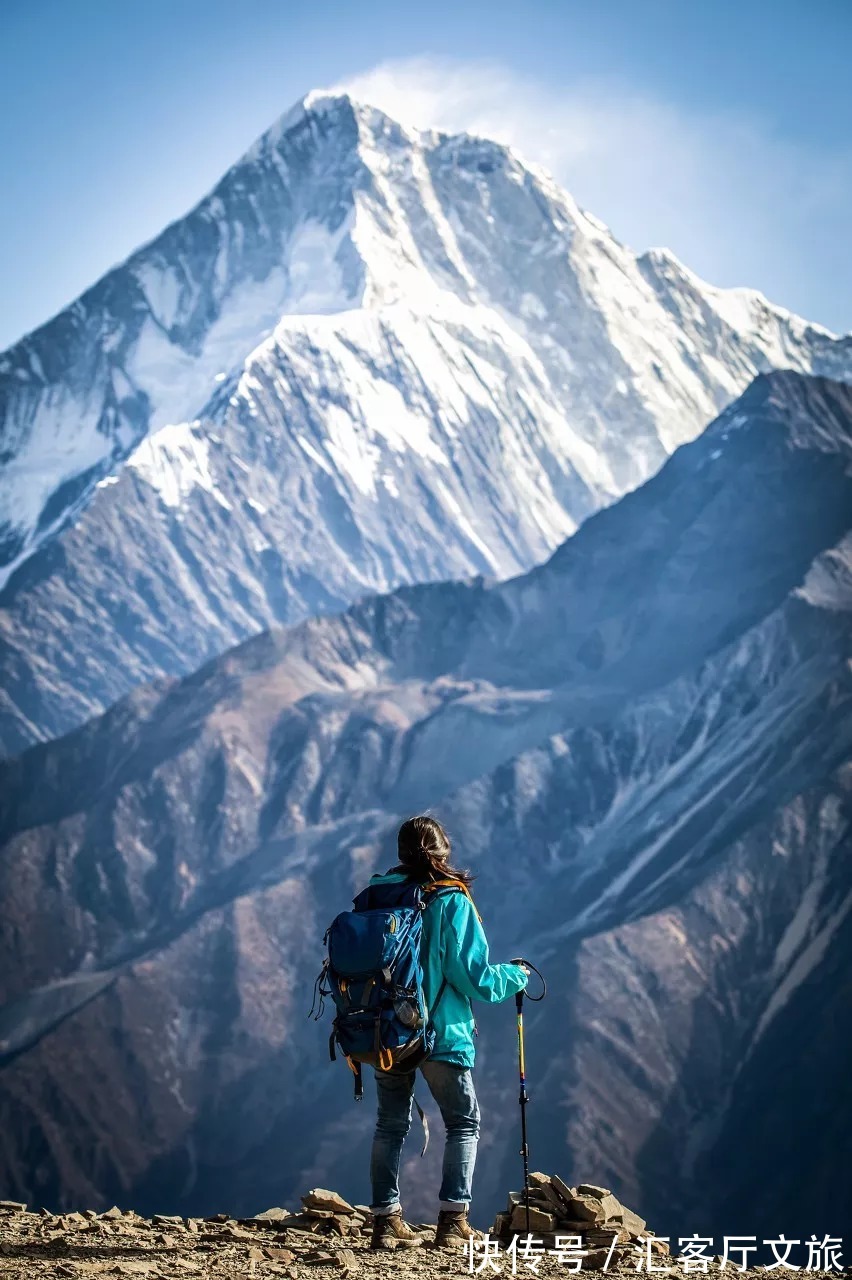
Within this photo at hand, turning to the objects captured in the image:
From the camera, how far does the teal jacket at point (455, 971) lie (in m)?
12.2

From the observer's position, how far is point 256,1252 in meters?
12.9

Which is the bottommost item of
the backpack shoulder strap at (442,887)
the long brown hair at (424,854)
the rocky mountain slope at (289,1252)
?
the rocky mountain slope at (289,1252)

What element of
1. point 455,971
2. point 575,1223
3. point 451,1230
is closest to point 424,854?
point 455,971

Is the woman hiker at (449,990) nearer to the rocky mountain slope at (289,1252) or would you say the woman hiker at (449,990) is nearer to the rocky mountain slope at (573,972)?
the rocky mountain slope at (289,1252)

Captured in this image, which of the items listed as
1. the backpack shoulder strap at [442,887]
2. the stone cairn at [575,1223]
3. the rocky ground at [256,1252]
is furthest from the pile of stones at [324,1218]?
the backpack shoulder strap at [442,887]

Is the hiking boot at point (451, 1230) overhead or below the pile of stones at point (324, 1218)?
below

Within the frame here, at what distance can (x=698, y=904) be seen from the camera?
140m

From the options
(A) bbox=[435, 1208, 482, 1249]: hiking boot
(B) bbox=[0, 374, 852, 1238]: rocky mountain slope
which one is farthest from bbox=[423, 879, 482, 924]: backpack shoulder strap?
(B) bbox=[0, 374, 852, 1238]: rocky mountain slope

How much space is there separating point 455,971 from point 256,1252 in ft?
7.69

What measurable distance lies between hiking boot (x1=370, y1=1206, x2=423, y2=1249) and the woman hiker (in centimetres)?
52

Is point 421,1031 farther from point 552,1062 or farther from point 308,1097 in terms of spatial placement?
point 308,1097

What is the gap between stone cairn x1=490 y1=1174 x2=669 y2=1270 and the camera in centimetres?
1284

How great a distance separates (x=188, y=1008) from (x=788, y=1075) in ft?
188

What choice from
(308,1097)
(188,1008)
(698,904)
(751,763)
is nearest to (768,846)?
(698,904)
